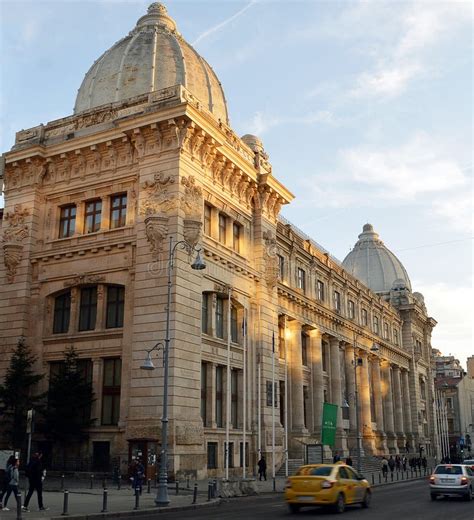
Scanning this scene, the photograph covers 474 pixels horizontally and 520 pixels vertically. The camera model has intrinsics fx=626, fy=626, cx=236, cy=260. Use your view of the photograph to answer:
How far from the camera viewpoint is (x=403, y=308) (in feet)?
291

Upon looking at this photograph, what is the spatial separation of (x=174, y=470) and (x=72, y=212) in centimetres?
1770

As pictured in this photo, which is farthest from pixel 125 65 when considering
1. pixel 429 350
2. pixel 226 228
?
pixel 429 350

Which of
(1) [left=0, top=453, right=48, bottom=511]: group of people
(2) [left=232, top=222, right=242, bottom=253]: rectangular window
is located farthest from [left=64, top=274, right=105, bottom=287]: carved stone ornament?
(1) [left=0, top=453, right=48, bottom=511]: group of people

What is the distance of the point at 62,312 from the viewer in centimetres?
3803

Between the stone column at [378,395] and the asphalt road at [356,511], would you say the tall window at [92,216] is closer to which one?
the asphalt road at [356,511]

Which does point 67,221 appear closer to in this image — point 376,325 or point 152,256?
point 152,256

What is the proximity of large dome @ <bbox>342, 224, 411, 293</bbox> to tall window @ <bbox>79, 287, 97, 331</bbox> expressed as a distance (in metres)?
62.8

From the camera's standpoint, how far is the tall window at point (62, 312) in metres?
37.7

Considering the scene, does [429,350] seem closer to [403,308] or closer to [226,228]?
[403,308]

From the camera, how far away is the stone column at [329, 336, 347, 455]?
189 ft

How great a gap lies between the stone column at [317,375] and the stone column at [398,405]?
2853cm

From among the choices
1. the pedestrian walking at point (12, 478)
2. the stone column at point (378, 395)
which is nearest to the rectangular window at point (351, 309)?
the stone column at point (378, 395)

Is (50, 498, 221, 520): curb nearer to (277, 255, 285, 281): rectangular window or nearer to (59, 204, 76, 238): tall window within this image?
(59, 204, 76, 238): tall window

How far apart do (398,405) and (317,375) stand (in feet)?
101
